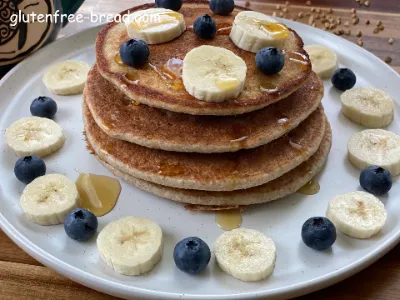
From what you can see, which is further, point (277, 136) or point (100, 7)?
point (100, 7)

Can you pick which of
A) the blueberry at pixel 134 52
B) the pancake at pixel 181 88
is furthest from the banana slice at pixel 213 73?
the blueberry at pixel 134 52

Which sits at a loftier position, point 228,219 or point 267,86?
point 267,86

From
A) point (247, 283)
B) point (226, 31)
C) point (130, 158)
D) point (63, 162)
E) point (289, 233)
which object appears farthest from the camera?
point (226, 31)

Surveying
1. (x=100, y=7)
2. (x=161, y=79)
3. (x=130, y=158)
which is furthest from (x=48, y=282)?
(x=100, y=7)

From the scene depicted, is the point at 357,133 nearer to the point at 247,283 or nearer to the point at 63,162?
the point at 247,283

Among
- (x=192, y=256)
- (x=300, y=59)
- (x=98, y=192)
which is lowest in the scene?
(x=98, y=192)

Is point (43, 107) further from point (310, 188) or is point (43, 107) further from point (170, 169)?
point (310, 188)

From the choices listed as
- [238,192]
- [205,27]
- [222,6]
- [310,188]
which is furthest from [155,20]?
[310,188]
